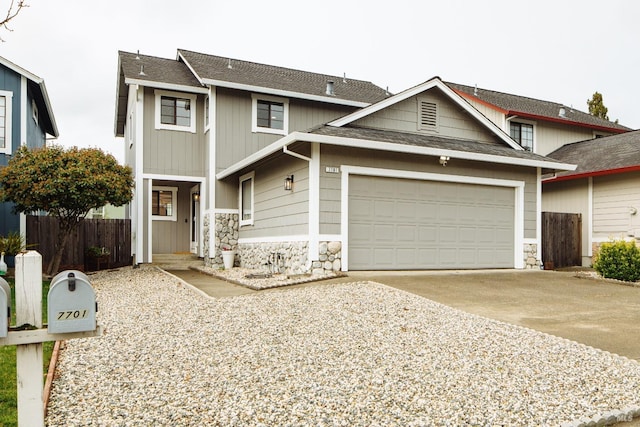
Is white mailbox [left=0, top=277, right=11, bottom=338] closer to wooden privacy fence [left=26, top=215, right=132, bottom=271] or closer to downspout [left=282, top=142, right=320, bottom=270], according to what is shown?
downspout [left=282, top=142, right=320, bottom=270]

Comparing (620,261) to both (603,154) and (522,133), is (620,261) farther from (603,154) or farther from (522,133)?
(522,133)

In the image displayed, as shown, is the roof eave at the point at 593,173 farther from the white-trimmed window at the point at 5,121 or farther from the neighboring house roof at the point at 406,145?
the white-trimmed window at the point at 5,121

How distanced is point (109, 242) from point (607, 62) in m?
25.5

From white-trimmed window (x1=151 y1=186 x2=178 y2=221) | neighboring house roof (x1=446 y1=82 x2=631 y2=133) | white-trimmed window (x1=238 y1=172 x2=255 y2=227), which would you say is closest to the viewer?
white-trimmed window (x1=238 y1=172 x2=255 y2=227)

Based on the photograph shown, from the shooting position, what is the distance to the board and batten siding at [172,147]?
44.8 ft

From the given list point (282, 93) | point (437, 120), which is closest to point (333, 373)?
point (437, 120)

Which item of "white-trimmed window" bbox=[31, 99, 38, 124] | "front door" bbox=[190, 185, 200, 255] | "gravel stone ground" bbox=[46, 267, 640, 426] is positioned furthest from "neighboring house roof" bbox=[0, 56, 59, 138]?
"gravel stone ground" bbox=[46, 267, 640, 426]

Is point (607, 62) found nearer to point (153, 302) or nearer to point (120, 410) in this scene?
point (153, 302)

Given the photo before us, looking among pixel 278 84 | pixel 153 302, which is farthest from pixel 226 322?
pixel 278 84

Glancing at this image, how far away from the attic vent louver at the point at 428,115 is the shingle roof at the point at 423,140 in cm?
27

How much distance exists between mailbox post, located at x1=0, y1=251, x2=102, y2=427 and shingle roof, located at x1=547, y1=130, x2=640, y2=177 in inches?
567

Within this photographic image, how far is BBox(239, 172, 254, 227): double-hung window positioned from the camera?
1295 cm

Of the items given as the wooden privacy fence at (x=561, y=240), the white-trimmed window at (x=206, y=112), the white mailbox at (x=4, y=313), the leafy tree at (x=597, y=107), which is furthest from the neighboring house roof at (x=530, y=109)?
the white mailbox at (x=4, y=313)

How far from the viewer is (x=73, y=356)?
4.62 meters
